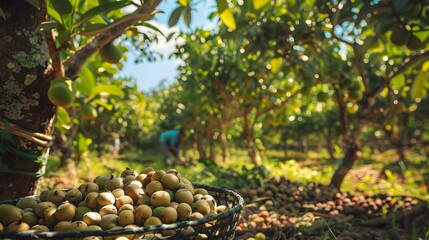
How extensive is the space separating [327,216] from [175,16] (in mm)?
2060

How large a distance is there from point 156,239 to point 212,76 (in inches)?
223

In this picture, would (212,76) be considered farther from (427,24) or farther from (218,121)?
(427,24)

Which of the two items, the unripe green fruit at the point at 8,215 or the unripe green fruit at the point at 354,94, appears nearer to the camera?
the unripe green fruit at the point at 8,215

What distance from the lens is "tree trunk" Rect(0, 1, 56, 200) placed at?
1.92 meters

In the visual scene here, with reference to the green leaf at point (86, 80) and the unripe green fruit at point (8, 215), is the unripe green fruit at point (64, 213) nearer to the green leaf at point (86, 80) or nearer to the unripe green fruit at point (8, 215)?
the unripe green fruit at point (8, 215)

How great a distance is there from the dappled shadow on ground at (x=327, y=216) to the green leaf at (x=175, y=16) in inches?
62.6

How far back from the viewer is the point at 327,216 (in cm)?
289

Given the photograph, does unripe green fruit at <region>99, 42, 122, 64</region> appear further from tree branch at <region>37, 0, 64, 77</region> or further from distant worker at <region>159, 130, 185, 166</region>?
distant worker at <region>159, 130, 185, 166</region>

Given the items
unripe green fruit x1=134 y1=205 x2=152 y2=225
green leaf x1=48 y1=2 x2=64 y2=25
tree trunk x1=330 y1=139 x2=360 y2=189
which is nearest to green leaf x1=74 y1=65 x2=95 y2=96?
green leaf x1=48 y1=2 x2=64 y2=25

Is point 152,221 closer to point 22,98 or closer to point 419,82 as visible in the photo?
point 22,98

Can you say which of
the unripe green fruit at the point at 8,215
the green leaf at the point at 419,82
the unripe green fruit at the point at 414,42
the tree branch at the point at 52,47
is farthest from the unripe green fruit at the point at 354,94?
the unripe green fruit at the point at 8,215

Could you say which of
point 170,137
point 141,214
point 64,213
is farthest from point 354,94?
point 170,137

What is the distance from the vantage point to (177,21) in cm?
296

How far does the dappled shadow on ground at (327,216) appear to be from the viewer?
96.8 inches
